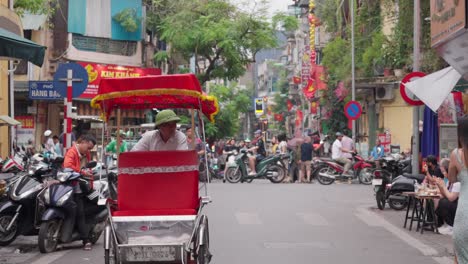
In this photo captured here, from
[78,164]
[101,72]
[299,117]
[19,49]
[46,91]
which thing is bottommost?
[78,164]

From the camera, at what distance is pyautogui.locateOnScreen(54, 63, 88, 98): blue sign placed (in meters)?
15.6

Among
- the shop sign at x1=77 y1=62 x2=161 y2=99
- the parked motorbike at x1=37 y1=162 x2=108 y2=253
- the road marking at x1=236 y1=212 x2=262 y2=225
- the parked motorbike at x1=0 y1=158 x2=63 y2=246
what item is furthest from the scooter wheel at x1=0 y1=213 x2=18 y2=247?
the shop sign at x1=77 y1=62 x2=161 y2=99

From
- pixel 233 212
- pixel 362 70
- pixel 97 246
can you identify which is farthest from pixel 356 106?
pixel 97 246

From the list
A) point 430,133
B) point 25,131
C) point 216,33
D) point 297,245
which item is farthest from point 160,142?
point 216,33

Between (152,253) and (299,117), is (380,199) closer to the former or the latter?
(152,253)

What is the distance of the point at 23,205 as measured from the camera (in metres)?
12.1

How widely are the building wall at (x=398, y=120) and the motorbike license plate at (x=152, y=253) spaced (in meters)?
31.1

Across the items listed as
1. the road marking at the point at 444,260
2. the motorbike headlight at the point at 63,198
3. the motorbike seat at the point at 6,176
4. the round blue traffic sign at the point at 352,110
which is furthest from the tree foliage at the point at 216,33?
the road marking at the point at 444,260

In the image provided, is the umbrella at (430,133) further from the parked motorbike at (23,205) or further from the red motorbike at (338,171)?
the red motorbike at (338,171)

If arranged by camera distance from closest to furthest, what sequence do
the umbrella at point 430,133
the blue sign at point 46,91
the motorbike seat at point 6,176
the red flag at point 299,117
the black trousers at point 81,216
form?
1. the black trousers at point 81,216
2. the motorbike seat at point 6,176
3. the blue sign at point 46,91
4. the umbrella at point 430,133
5. the red flag at point 299,117

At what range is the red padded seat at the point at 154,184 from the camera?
9523 mm

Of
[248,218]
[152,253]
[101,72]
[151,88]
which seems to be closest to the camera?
[152,253]

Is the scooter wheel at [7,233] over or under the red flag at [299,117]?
under

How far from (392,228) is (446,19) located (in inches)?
165
